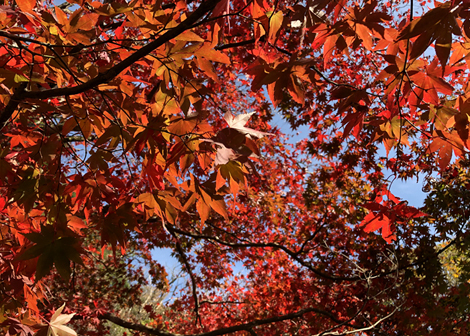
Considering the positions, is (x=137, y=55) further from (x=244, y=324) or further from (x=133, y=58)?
(x=244, y=324)

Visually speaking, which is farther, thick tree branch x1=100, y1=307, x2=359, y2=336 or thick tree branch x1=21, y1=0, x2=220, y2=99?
thick tree branch x1=100, y1=307, x2=359, y2=336

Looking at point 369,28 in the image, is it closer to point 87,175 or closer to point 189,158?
point 189,158

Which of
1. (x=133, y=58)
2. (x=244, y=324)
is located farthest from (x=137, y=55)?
(x=244, y=324)

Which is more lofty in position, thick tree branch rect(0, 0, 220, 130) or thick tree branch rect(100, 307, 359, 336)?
thick tree branch rect(0, 0, 220, 130)

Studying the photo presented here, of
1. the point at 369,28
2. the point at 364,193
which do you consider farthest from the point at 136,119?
the point at 364,193

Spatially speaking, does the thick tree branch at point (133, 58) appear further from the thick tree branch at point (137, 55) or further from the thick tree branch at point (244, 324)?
the thick tree branch at point (244, 324)

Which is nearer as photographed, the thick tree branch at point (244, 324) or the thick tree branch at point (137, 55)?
the thick tree branch at point (137, 55)

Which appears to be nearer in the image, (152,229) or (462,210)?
(462,210)

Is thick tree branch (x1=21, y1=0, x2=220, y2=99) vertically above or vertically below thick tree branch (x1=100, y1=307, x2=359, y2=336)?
above

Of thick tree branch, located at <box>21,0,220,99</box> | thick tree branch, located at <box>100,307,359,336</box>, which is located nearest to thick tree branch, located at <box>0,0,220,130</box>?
thick tree branch, located at <box>21,0,220,99</box>

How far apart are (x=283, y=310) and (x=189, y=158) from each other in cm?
797

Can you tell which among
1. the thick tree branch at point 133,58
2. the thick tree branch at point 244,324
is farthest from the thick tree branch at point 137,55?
the thick tree branch at point 244,324

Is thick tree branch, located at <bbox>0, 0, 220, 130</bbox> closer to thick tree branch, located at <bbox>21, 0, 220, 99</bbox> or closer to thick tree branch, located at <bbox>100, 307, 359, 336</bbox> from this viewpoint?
thick tree branch, located at <bbox>21, 0, 220, 99</bbox>

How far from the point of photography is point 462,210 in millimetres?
5359
